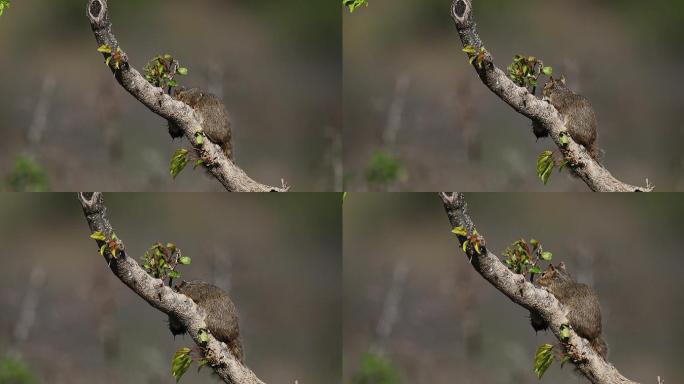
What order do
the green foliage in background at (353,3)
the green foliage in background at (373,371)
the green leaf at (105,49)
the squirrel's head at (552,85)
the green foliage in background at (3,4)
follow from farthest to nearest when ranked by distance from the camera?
1. the green foliage in background at (373,371)
2. the green foliage in background at (353,3)
3. the squirrel's head at (552,85)
4. the green foliage in background at (3,4)
5. the green leaf at (105,49)

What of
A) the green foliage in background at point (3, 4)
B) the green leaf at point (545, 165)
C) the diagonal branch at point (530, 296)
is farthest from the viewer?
the green leaf at point (545, 165)

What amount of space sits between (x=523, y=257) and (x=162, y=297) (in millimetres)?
3676

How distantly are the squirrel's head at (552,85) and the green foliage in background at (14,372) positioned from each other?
21.4ft

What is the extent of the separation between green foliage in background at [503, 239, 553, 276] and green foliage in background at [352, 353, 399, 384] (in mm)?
2262

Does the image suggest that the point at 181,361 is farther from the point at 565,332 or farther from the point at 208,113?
the point at 565,332

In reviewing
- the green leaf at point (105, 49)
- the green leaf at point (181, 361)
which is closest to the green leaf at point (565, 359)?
the green leaf at point (181, 361)

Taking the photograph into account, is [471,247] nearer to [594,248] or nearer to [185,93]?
[594,248]

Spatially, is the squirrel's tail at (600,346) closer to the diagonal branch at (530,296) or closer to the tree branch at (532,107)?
the diagonal branch at (530,296)

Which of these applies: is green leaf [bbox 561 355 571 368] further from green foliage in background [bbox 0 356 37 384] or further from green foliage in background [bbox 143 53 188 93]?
green foliage in background [bbox 0 356 37 384]

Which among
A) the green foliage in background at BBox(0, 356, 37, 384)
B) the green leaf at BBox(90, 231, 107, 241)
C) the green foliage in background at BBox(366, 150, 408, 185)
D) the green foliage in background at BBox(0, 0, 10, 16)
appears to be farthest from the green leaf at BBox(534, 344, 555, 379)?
the green foliage in background at BBox(0, 0, 10, 16)

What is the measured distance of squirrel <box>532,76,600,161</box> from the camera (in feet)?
43.9

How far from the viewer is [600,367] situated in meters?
13.1

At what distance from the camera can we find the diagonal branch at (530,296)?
38.8 feet

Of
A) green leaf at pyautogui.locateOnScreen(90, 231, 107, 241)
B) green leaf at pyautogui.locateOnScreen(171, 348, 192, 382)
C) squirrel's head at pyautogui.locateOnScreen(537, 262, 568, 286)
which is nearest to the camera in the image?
green leaf at pyautogui.locateOnScreen(90, 231, 107, 241)
